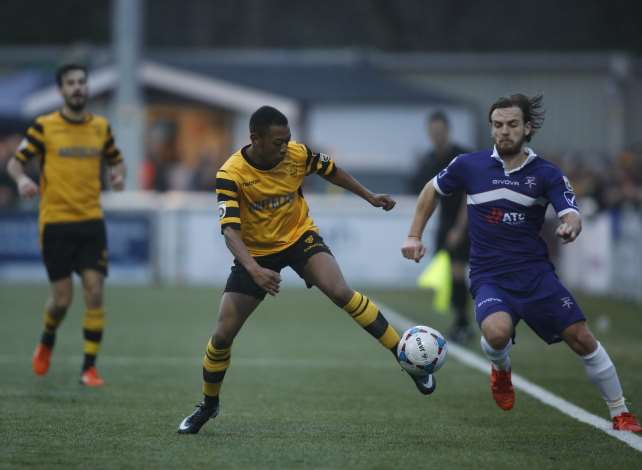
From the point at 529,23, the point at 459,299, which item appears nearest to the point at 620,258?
the point at 459,299

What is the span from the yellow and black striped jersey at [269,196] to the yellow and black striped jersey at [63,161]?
8.86 feet

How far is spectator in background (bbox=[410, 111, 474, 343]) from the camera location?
1388 cm

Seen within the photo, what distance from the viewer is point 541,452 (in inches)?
299

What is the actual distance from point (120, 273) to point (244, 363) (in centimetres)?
1051

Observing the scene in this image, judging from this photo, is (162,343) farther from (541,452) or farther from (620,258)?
(620,258)

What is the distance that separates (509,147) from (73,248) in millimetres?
3985

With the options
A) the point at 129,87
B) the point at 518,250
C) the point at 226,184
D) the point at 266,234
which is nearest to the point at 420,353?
the point at 518,250

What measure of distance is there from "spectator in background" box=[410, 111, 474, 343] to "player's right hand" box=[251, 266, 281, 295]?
6058mm

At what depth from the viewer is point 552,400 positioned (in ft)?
32.1

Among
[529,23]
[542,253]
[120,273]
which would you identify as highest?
[529,23]

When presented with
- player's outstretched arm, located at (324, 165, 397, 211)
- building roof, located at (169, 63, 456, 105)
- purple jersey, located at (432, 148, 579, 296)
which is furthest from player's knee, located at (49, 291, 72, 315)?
building roof, located at (169, 63, 456, 105)

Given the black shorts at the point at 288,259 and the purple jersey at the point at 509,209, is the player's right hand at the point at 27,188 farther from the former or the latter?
the purple jersey at the point at 509,209

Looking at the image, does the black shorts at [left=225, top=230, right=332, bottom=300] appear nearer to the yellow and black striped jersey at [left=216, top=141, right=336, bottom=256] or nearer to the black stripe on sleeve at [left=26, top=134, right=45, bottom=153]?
the yellow and black striped jersey at [left=216, top=141, right=336, bottom=256]

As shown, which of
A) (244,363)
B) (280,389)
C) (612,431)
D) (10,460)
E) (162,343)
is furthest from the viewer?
(162,343)
